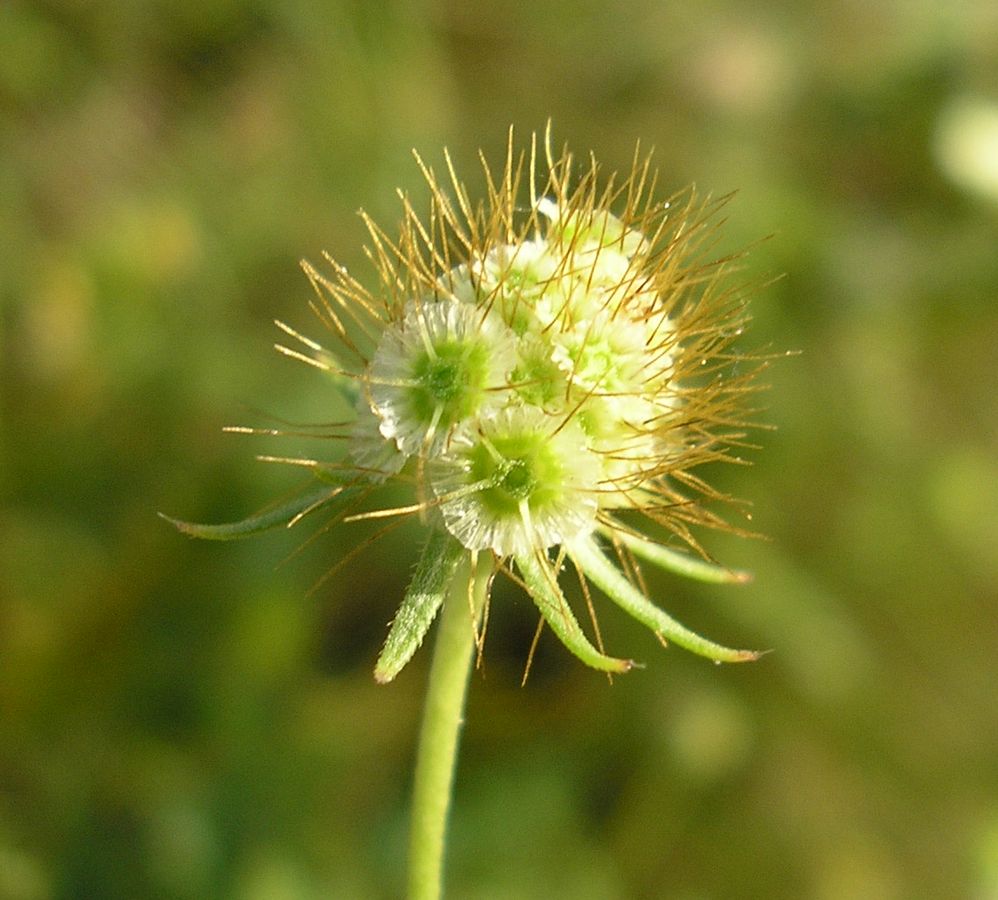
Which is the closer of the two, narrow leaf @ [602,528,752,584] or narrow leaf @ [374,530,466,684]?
narrow leaf @ [374,530,466,684]

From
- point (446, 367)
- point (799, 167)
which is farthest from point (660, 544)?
point (799, 167)

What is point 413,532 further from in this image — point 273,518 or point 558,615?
point 558,615

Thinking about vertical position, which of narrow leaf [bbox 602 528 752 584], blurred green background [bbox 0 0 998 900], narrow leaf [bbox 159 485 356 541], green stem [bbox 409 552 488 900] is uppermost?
blurred green background [bbox 0 0 998 900]

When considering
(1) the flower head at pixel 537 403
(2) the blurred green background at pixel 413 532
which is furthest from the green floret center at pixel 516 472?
(2) the blurred green background at pixel 413 532

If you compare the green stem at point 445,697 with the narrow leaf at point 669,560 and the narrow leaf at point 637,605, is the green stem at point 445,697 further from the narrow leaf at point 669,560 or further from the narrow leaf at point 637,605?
the narrow leaf at point 669,560

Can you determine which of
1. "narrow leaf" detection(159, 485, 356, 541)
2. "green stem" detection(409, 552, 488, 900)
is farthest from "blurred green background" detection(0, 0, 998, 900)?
"green stem" detection(409, 552, 488, 900)

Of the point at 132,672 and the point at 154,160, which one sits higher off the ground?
the point at 154,160

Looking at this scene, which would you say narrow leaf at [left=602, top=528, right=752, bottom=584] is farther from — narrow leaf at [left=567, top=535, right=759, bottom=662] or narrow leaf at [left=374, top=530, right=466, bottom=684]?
narrow leaf at [left=374, top=530, right=466, bottom=684]

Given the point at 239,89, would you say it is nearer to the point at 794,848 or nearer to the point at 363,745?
the point at 363,745
